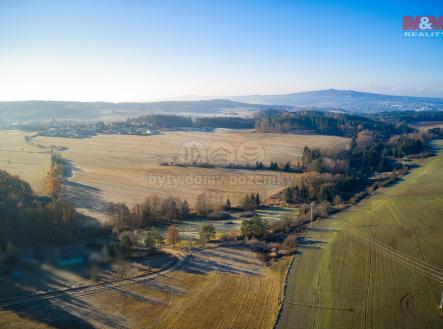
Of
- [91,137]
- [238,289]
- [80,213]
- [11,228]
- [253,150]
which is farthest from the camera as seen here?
[91,137]

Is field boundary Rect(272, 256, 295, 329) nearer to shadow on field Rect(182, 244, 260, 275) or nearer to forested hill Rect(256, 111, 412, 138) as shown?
shadow on field Rect(182, 244, 260, 275)

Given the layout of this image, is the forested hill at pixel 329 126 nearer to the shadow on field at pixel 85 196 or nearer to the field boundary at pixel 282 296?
the shadow on field at pixel 85 196

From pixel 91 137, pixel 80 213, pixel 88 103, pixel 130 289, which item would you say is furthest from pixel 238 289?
pixel 88 103

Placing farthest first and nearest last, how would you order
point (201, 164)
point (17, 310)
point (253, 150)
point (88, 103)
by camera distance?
1. point (88, 103)
2. point (253, 150)
3. point (201, 164)
4. point (17, 310)

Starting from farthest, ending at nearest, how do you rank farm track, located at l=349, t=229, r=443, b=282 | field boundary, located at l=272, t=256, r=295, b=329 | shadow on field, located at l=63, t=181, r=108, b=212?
shadow on field, located at l=63, t=181, r=108, b=212 → farm track, located at l=349, t=229, r=443, b=282 → field boundary, located at l=272, t=256, r=295, b=329

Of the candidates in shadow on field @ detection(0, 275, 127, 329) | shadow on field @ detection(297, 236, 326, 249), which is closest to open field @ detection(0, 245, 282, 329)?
shadow on field @ detection(0, 275, 127, 329)

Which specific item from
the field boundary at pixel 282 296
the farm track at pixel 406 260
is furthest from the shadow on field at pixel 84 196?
the farm track at pixel 406 260

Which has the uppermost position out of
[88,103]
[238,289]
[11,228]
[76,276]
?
[88,103]

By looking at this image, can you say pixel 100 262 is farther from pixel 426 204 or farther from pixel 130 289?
pixel 426 204
